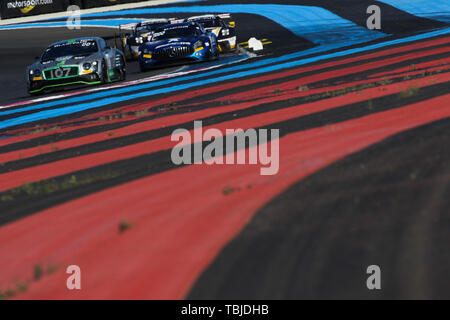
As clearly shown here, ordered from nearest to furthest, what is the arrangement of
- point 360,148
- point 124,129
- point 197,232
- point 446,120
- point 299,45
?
point 197,232
point 360,148
point 446,120
point 124,129
point 299,45

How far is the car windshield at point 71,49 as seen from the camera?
780 inches

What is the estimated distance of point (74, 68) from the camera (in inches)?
754

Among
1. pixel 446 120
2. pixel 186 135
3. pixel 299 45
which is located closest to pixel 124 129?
pixel 186 135

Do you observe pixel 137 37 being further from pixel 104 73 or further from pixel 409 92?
pixel 409 92

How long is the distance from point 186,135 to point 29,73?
9.48 metres

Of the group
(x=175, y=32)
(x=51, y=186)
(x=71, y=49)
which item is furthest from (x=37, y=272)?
(x=175, y=32)

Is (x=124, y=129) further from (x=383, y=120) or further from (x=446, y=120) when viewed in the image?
(x=446, y=120)

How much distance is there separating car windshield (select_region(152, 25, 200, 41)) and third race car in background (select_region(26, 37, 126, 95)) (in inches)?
113

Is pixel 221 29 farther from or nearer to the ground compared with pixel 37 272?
nearer to the ground

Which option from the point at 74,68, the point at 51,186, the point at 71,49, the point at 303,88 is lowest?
the point at 74,68

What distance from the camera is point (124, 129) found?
472 inches

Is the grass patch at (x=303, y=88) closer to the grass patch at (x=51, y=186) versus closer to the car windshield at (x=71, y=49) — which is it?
the grass patch at (x=51, y=186)

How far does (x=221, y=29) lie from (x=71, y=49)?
528 cm

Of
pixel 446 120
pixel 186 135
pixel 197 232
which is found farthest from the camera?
pixel 186 135
